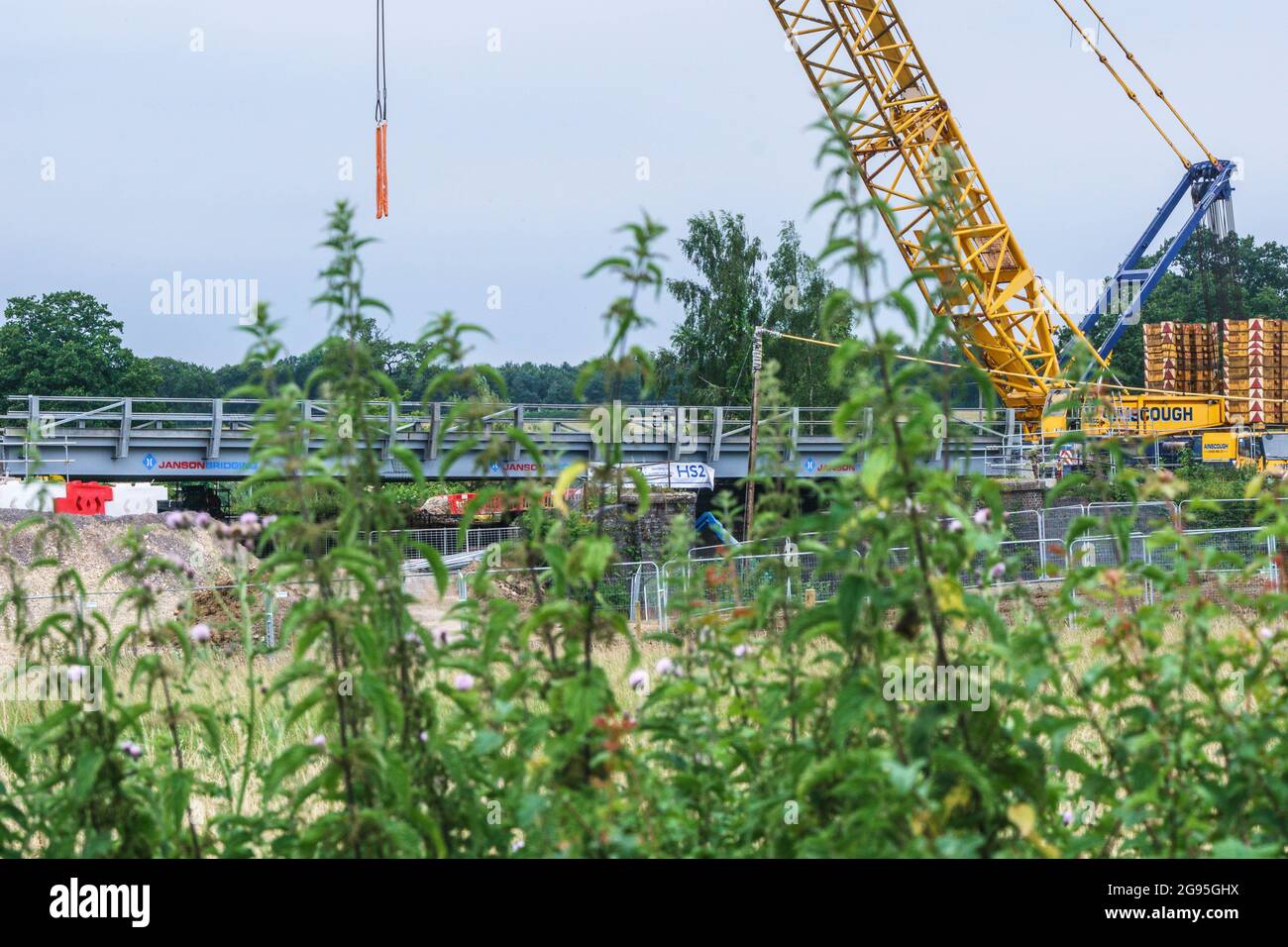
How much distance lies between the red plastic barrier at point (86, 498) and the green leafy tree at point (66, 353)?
3516 centimetres

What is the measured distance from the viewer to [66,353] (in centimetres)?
5362

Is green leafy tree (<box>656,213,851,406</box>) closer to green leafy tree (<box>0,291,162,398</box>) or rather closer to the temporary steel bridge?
the temporary steel bridge

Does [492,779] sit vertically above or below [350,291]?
below

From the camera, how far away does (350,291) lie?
2.97 m

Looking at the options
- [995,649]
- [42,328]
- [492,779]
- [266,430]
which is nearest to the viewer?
[995,649]

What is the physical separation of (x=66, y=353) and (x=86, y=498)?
38.5 m

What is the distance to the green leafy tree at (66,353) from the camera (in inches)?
2099

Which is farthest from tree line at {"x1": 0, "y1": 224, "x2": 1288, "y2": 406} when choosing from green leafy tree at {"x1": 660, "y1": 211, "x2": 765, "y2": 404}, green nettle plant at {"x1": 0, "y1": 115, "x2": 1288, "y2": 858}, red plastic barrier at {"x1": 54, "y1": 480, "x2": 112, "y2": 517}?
green nettle plant at {"x1": 0, "y1": 115, "x2": 1288, "y2": 858}

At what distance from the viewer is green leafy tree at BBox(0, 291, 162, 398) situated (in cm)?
5331

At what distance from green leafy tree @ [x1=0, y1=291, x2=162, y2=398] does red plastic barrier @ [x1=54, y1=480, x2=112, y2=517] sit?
35.2 meters

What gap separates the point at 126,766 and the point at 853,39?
33.9 meters

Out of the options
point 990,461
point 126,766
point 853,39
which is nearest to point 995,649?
point 126,766

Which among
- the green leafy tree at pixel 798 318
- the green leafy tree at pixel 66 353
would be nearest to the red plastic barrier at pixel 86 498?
the green leafy tree at pixel 798 318
